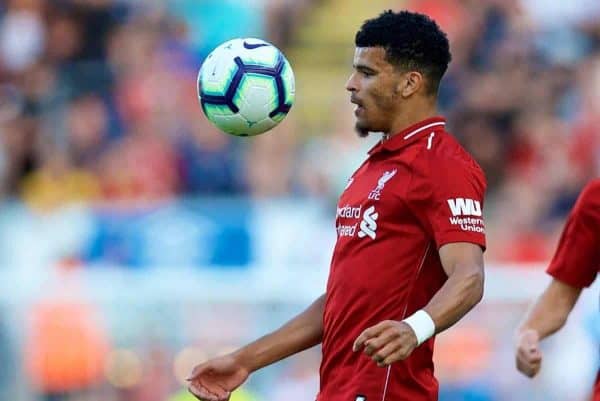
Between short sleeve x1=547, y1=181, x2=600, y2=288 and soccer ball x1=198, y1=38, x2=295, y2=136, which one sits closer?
soccer ball x1=198, y1=38, x2=295, y2=136

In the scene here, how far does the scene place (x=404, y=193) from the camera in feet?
18.7

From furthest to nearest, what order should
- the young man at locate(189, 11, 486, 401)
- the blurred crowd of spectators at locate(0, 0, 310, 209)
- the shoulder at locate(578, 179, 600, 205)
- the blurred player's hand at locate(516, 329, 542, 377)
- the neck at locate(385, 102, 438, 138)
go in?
the blurred crowd of spectators at locate(0, 0, 310, 209) < the blurred player's hand at locate(516, 329, 542, 377) < the shoulder at locate(578, 179, 600, 205) < the neck at locate(385, 102, 438, 138) < the young man at locate(189, 11, 486, 401)

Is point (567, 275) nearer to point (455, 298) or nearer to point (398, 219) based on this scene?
point (398, 219)

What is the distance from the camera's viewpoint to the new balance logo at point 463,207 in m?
5.58

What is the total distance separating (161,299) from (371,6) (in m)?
3.94

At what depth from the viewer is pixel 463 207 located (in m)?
5.60

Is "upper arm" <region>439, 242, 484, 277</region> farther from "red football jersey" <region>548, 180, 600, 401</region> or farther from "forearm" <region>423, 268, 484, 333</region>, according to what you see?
"red football jersey" <region>548, 180, 600, 401</region>

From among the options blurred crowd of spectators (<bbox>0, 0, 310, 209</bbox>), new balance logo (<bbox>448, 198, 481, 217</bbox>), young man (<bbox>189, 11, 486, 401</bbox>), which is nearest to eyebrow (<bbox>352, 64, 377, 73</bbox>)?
young man (<bbox>189, 11, 486, 401</bbox>)

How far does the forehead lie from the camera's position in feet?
19.3

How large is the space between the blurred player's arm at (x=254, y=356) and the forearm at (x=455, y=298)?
2.79 ft

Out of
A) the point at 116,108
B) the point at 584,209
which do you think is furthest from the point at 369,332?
the point at 116,108

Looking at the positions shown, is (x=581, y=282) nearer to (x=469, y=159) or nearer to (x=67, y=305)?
(x=469, y=159)

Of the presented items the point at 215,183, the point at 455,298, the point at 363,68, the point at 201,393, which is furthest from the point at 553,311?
the point at 215,183

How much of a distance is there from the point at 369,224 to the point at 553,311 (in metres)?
1.21
